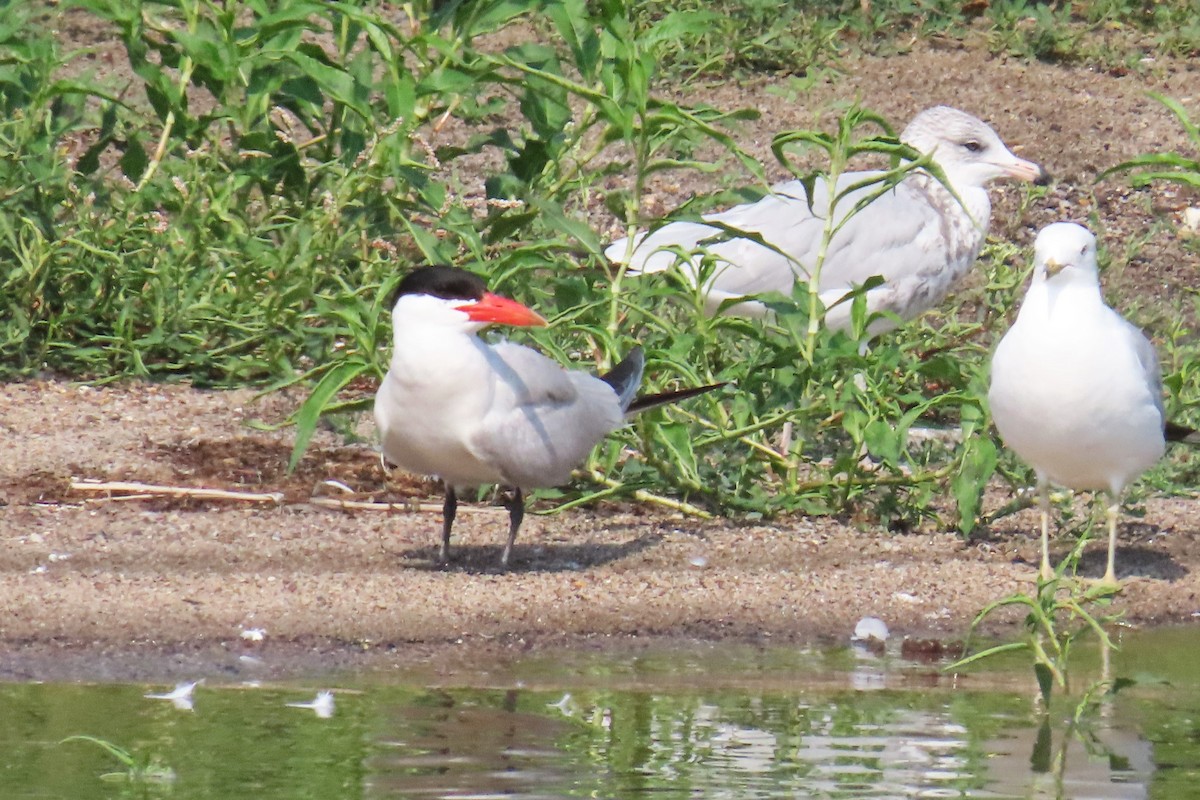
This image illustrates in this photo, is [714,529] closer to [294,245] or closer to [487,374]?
[487,374]

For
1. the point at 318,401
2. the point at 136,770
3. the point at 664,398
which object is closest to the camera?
the point at 136,770

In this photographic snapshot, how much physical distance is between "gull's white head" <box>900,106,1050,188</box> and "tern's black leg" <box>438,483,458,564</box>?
3328 millimetres

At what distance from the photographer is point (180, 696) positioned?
14.3 ft

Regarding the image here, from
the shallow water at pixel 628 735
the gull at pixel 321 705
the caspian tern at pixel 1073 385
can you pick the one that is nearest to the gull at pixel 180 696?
the shallow water at pixel 628 735

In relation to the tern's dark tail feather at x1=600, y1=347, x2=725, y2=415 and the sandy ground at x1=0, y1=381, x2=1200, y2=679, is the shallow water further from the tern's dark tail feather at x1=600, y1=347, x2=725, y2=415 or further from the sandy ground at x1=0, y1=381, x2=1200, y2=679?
the tern's dark tail feather at x1=600, y1=347, x2=725, y2=415

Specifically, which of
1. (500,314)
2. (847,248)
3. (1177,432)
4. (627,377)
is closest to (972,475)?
(1177,432)

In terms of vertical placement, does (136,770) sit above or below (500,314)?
below

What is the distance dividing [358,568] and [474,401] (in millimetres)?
553

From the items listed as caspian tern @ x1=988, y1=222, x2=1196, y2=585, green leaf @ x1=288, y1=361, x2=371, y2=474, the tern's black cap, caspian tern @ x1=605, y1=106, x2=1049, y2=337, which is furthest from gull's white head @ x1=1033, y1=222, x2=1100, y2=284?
green leaf @ x1=288, y1=361, x2=371, y2=474

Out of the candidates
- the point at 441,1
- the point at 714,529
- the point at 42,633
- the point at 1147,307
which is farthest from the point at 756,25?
the point at 42,633

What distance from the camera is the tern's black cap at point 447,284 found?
5.79 metres

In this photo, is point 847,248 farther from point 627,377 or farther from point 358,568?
point 358,568

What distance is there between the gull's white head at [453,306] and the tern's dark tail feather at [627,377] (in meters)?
0.39

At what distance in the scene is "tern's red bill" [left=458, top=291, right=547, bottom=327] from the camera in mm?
5751
